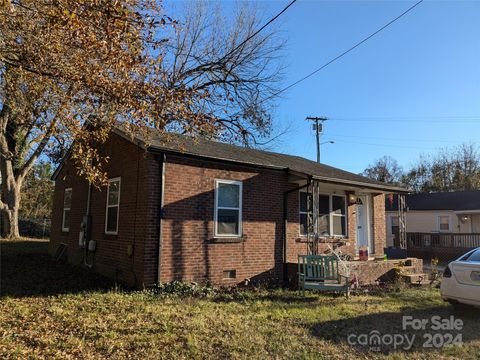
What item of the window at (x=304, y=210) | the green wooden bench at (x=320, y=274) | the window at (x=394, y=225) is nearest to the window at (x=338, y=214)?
the window at (x=304, y=210)

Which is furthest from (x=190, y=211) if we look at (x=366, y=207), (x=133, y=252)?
(x=366, y=207)

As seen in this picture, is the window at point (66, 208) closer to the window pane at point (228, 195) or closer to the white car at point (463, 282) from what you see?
the window pane at point (228, 195)

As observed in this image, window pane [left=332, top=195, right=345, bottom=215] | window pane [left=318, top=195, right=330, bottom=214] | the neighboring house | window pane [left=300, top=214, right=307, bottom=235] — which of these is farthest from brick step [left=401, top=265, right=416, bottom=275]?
the neighboring house

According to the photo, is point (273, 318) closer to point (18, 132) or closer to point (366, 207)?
point (366, 207)

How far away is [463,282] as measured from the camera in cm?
809

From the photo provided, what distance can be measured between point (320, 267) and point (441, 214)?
21.0 meters

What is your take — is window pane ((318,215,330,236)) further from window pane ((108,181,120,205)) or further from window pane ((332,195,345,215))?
window pane ((108,181,120,205))

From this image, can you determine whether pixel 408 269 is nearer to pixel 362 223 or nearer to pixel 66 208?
pixel 362 223

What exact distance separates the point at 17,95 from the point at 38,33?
1867mm

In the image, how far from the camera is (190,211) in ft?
35.0

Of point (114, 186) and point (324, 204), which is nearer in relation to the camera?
point (114, 186)

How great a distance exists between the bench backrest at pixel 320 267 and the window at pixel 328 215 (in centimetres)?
260

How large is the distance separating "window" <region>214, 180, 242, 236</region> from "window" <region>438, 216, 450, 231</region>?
21.5 meters

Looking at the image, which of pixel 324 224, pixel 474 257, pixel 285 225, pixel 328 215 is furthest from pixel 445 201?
pixel 474 257
